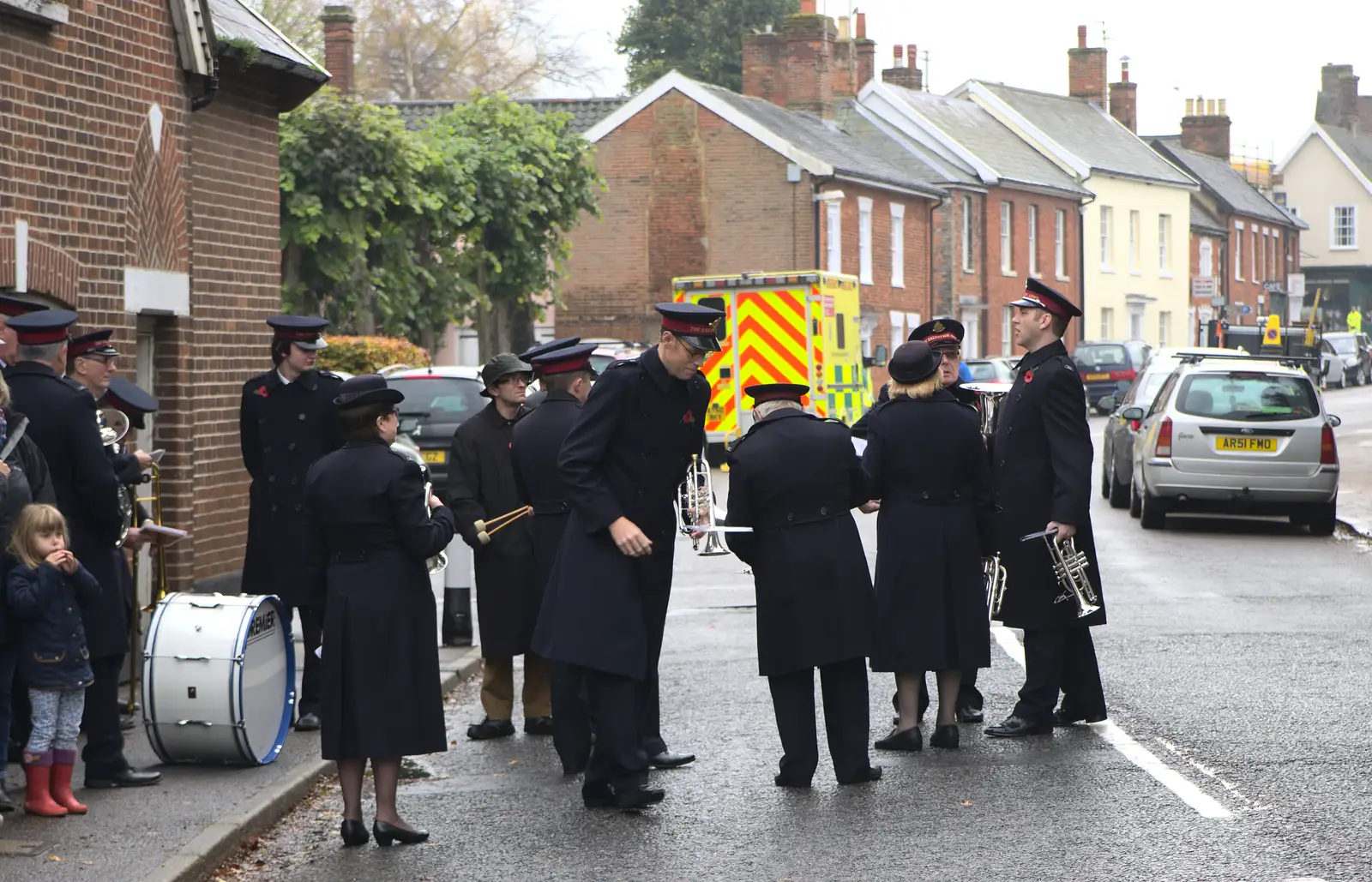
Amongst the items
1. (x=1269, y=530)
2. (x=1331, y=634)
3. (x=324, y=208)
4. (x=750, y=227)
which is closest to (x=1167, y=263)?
(x=750, y=227)

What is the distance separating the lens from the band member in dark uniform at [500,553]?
9.48m

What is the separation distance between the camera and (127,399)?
8.53 metres

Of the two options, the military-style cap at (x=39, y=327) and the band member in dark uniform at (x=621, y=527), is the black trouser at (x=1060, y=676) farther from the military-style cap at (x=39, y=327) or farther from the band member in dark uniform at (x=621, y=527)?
the military-style cap at (x=39, y=327)

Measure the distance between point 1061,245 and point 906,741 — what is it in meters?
51.1

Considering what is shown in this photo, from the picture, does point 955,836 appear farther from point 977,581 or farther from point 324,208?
point 324,208

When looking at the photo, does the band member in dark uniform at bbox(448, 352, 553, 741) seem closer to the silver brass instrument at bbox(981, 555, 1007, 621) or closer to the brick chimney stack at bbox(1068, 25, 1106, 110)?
the silver brass instrument at bbox(981, 555, 1007, 621)

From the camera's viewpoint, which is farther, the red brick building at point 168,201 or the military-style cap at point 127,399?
the red brick building at point 168,201

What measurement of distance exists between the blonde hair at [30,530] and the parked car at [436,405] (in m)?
13.9

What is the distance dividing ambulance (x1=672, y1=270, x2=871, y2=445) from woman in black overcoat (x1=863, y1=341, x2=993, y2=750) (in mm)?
18545

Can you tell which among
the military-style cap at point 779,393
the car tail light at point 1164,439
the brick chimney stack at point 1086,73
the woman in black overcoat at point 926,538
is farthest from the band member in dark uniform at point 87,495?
the brick chimney stack at point 1086,73

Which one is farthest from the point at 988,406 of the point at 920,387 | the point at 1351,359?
the point at 1351,359

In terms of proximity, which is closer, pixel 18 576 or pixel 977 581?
pixel 18 576

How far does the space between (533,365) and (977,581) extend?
237cm

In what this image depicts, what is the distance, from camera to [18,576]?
23.9 ft
